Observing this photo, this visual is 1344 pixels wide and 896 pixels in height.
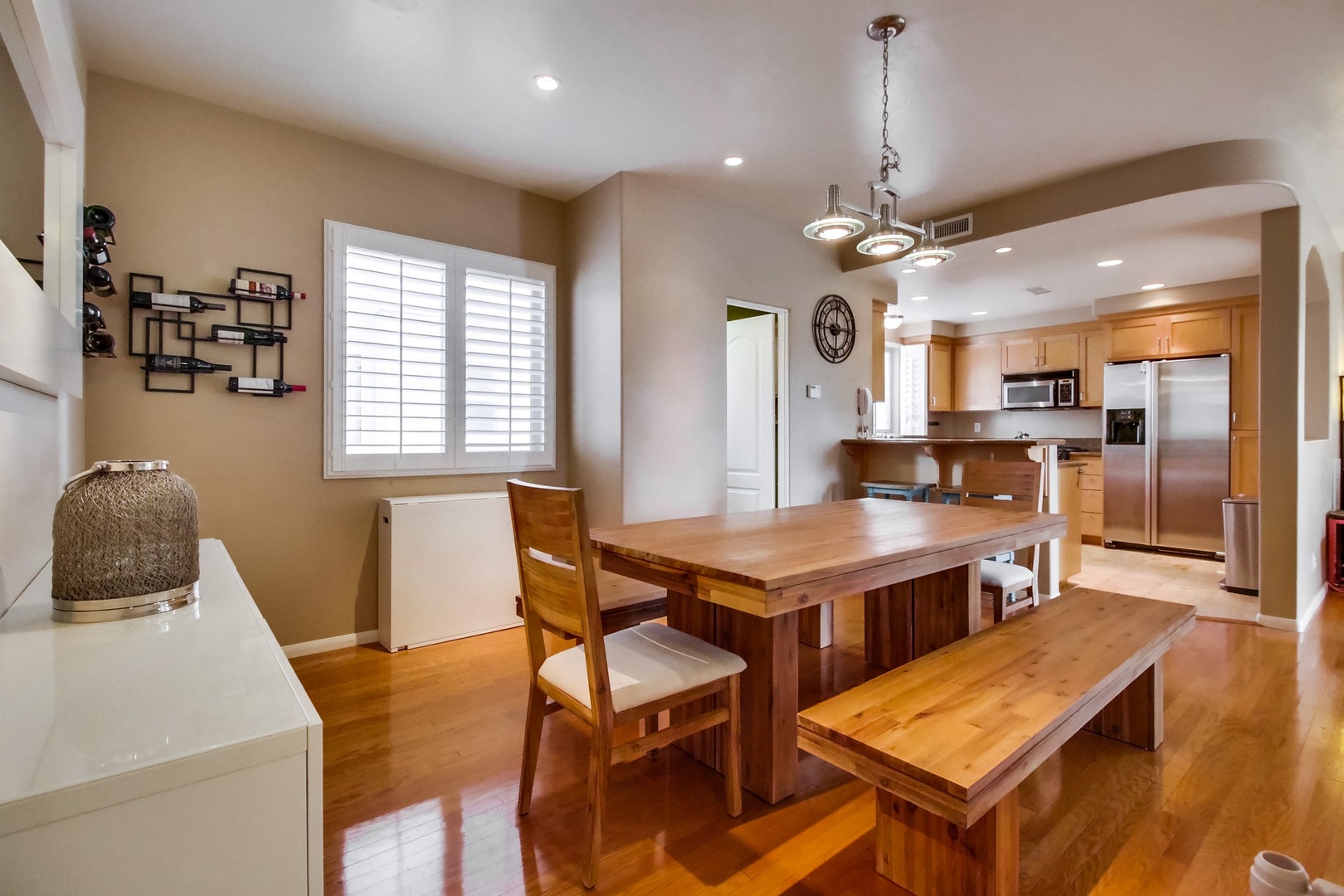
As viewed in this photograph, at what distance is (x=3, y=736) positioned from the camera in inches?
23.8

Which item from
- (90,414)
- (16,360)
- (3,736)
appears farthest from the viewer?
(90,414)

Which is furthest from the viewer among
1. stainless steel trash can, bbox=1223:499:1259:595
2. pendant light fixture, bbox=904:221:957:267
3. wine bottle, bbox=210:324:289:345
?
stainless steel trash can, bbox=1223:499:1259:595

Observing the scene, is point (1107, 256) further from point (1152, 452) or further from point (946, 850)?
point (946, 850)

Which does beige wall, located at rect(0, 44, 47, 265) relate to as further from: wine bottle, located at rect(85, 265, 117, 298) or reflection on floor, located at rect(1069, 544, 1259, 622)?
reflection on floor, located at rect(1069, 544, 1259, 622)

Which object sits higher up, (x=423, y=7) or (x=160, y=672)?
(x=423, y=7)

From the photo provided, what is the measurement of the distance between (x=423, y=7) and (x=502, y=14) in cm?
27

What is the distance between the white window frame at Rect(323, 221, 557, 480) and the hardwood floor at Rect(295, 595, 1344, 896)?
45.9 inches

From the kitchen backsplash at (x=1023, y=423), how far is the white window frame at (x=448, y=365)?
16.9 feet

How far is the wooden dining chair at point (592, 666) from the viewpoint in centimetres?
146

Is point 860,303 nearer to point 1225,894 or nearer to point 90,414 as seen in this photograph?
point 1225,894

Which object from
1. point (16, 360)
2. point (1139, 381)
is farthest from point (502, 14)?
point (1139, 381)

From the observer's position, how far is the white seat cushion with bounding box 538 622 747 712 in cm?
155

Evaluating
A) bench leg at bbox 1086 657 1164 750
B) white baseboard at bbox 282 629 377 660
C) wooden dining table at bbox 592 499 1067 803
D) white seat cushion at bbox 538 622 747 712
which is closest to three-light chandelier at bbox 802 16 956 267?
wooden dining table at bbox 592 499 1067 803

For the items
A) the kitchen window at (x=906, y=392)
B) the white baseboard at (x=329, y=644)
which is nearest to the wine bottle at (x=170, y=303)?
the white baseboard at (x=329, y=644)
